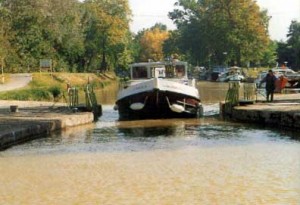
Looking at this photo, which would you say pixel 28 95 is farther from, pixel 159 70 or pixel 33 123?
pixel 33 123

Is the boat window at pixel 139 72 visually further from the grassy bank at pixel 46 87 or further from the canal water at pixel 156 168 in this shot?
the canal water at pixel 156 168

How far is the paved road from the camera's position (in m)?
48.7

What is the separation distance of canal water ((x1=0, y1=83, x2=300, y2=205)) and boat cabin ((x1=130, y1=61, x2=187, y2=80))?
9126 mm

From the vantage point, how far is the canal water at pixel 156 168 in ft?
36.3

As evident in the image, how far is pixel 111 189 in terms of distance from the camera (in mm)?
11719

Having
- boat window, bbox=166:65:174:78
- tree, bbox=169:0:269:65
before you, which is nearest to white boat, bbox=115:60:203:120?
boat window, bbox=166:65:174:78

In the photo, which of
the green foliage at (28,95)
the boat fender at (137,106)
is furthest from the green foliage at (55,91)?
the boat fender at (137,106)

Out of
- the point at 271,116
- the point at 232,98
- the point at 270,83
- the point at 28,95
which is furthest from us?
the point at 28,95

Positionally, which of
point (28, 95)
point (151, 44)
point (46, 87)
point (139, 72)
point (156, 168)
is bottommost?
point (156, 168)

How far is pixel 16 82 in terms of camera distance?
5284 cm

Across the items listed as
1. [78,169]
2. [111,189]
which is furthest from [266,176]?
[78,169]

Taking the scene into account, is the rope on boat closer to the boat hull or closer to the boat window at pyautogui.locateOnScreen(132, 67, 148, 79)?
the boat hull

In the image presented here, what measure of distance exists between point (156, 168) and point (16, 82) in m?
40.9

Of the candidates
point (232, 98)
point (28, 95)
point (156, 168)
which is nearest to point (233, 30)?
point (28, 95)
